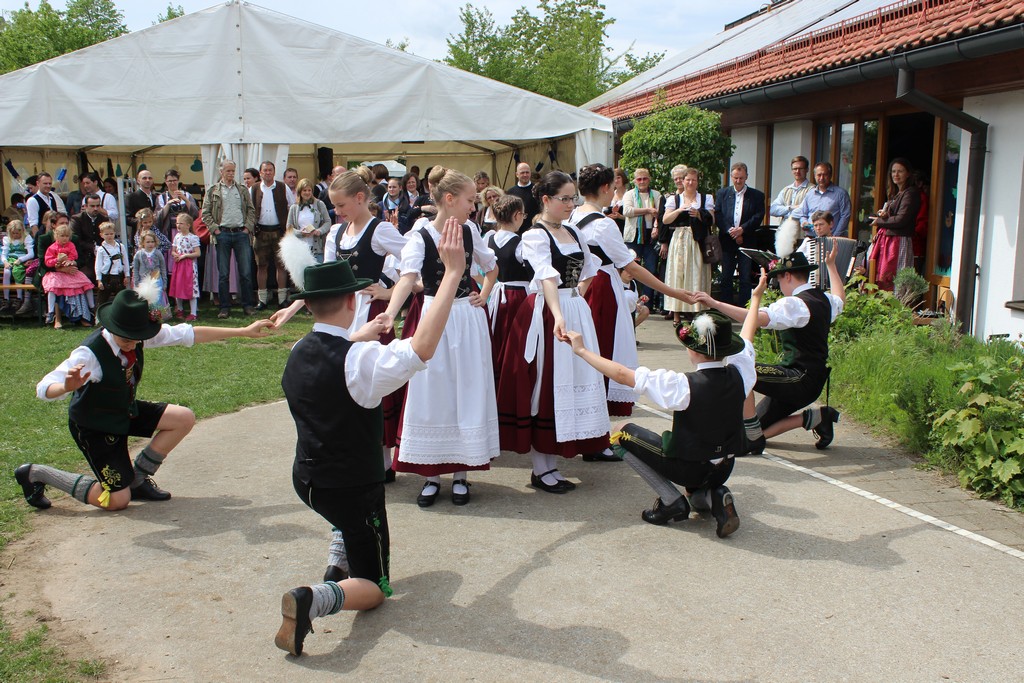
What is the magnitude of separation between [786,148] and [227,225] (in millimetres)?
8197

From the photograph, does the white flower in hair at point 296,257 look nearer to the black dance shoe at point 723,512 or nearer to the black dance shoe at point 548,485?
the black dance shoe at point 548,485

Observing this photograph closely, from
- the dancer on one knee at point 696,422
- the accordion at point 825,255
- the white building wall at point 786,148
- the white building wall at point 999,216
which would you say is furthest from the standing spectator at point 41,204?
the white building wall at point 999,216

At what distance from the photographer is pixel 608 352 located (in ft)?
21.4

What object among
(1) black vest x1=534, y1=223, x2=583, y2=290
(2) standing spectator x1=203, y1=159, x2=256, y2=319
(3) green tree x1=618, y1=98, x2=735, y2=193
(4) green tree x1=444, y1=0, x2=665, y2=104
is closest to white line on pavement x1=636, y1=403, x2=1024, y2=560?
(1) black vest x1=534, y1=223, x2=583, y2=290

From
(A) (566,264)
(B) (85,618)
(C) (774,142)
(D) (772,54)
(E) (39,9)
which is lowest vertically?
(B) (85,618)

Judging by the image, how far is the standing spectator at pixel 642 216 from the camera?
11.5 metres

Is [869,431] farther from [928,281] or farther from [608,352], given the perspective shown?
A: [928,281]

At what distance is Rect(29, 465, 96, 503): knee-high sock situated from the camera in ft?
17.2

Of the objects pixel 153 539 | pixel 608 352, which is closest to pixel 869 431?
pixel 608 352

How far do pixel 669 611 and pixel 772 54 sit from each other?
10.9m

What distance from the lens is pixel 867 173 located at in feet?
38.6

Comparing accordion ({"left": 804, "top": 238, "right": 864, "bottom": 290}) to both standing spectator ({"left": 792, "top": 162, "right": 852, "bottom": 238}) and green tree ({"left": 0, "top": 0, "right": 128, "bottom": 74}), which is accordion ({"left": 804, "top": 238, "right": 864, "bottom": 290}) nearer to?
standing spectator ({"left": 792, "top": 162, "right": 852, "bottom": 238})

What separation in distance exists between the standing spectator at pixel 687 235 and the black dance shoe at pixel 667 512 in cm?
635

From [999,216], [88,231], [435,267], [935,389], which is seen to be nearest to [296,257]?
[435,267]
